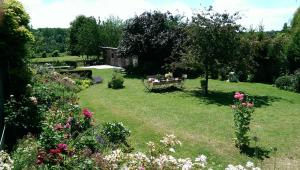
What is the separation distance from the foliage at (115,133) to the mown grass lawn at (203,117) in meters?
0.66

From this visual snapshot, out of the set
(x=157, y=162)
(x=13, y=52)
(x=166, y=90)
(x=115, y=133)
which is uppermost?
(x=13, y=52)

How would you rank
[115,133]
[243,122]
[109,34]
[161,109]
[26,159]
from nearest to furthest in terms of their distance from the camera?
[26,159] < [115,133] < [243,122] < [161,109] < [109,34]

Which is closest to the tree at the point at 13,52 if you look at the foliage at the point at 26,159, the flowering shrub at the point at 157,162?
the foliage at the point at 26,159

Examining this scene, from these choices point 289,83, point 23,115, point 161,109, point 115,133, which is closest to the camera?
point 115,133

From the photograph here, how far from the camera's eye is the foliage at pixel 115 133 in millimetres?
11086

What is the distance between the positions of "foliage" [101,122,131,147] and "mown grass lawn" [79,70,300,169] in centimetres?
66

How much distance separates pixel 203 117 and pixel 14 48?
8.34m

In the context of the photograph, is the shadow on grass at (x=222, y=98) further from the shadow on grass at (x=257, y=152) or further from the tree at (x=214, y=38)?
the shadow on grass at (x=257, y=152)

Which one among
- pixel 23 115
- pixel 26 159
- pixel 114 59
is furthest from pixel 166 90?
pixel 114 59

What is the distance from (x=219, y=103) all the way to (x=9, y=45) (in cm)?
1140

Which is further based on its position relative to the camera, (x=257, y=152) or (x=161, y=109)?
(x=161, y=109)

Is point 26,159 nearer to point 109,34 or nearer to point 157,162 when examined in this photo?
point 157,162

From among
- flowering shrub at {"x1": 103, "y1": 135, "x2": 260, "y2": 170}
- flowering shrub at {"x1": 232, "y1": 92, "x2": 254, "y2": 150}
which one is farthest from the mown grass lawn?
flowering shrub at {"x1": 103, "y1": 135, "x2": 260, "y2": 170}

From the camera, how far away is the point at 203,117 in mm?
16391
